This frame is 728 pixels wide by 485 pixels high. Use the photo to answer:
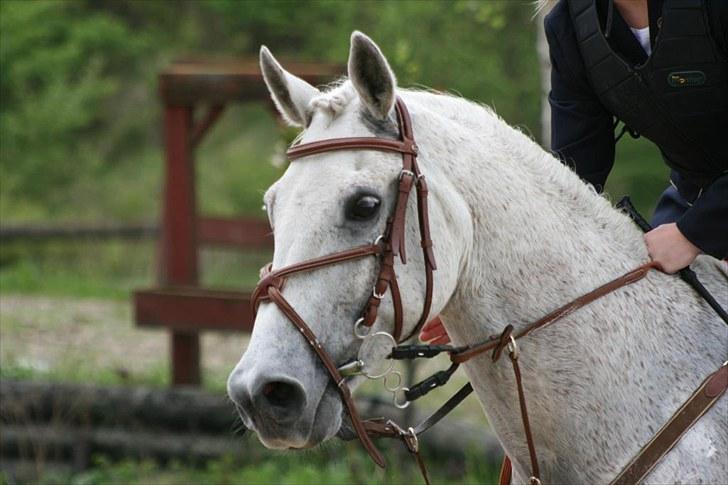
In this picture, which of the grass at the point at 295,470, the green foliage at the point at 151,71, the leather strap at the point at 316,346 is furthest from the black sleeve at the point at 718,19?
the green foliage at the point at 151,71

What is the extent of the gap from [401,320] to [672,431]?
82 centimetres

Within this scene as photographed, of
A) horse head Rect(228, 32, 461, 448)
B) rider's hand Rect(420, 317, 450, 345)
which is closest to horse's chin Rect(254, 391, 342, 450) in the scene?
horse head Rect(228, 32, 461, 448)

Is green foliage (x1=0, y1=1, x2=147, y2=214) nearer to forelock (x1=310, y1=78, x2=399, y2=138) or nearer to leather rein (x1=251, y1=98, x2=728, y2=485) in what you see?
forelock (x1=310, y1=78, x2=399, y2=138)

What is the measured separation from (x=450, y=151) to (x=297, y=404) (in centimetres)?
81

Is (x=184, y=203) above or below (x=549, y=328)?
below

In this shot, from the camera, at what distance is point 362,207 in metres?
3.03

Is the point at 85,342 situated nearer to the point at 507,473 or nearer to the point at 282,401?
the point at 507,473

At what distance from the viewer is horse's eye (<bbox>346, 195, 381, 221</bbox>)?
3.02m

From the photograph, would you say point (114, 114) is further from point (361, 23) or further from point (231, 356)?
point (231, 356)

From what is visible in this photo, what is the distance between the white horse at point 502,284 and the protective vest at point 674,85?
0.34 meters

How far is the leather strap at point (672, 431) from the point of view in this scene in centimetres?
326

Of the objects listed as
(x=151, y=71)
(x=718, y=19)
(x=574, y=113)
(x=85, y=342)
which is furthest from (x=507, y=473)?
(x=151, y=71)

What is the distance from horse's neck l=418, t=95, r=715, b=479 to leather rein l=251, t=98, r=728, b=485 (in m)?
0.04

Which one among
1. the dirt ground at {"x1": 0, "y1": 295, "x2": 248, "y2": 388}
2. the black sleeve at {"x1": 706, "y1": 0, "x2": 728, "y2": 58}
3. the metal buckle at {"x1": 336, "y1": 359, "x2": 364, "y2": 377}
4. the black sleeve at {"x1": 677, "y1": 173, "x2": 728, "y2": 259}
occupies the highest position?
the black sleeve at {"x1": 706, "y1": 0, "x2": 728, "y2": 58}
